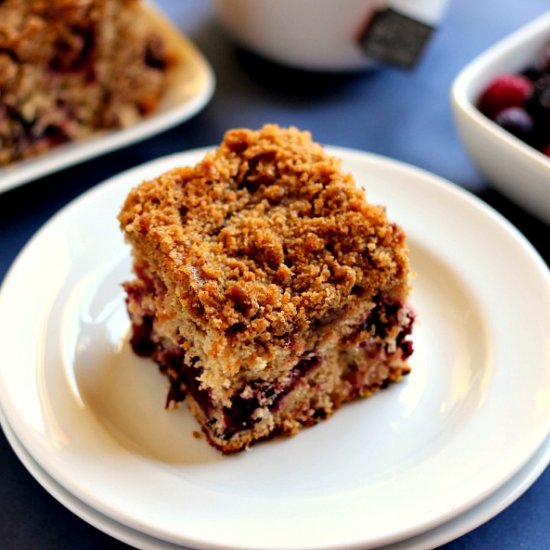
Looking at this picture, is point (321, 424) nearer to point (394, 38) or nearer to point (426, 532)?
point (426, 532)

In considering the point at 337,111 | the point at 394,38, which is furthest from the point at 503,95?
the point at 337,111

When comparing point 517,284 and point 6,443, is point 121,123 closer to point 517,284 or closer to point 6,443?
point 6,443

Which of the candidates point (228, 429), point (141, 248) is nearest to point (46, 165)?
point (141, 248)

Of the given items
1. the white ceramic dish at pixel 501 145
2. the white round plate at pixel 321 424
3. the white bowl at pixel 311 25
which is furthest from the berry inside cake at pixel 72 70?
the white ceramic dish at pixel 501 145

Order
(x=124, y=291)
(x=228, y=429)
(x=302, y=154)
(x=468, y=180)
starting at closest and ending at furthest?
(x=228, y=429) < (x=302, y=154) < (x=124, y=291) < (x=468, y=180)

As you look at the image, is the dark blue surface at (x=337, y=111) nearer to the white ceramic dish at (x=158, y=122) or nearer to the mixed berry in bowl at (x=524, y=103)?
the white ceramic dish at (x=158, y=122)

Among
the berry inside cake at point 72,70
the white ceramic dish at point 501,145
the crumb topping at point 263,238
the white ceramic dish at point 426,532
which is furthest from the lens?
the berry inside cake at point 72,70

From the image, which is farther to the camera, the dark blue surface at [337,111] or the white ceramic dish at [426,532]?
the dark blue surface at [337,111]

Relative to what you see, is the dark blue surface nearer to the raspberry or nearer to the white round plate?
the raspberry

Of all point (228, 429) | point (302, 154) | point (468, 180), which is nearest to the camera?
point (228, 429)
